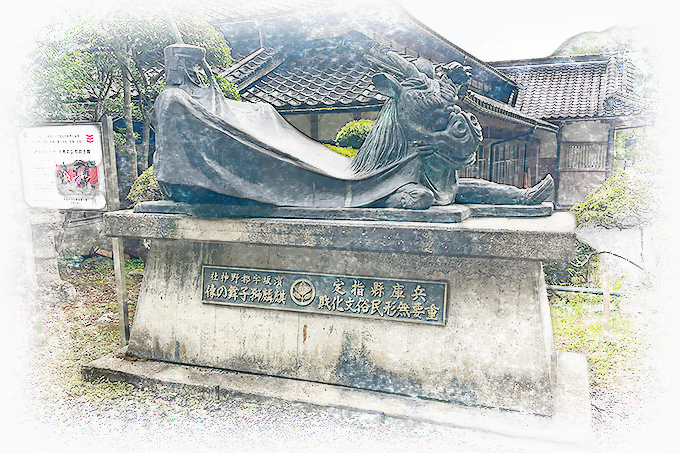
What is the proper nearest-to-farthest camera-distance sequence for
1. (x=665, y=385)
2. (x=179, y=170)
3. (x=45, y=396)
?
(x=179, y=170)
(x=45, y=396)
(x=665, y=385)

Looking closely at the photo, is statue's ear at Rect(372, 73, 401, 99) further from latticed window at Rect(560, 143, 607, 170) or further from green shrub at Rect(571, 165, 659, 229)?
latticed window at Rect(560, 143, 607, 170)

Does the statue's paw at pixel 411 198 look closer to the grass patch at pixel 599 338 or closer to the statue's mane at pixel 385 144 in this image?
the statue's mane at pixel 385 144

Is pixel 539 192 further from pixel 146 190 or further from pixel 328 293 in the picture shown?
pixel 146 190

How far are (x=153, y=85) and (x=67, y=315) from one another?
10.5 ft

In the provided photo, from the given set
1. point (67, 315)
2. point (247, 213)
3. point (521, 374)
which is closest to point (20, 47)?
point (67, 315)

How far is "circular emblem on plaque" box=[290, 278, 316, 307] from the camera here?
9.88 ft

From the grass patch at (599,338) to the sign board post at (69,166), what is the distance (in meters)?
3.56

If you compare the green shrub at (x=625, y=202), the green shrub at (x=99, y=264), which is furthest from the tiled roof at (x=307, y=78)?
the green shrub at (x=99, y=264)

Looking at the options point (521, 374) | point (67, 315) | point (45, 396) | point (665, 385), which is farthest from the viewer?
point (67, 315)

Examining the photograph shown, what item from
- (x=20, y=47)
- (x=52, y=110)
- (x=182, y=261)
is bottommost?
(x=182, y=261)

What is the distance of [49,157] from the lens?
12.0 ft

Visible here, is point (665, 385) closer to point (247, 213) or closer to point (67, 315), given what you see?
point (247, 213)

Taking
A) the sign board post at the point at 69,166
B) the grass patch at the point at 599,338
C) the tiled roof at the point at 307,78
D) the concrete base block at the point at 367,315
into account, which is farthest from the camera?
the tiled roof at the point at 307,78

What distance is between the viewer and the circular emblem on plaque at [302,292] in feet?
9.88
